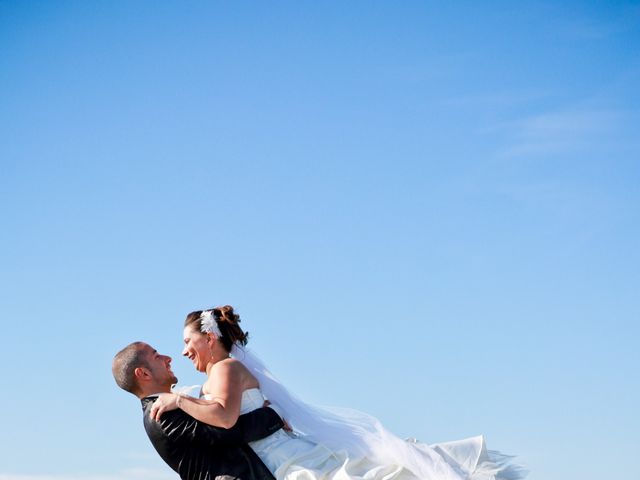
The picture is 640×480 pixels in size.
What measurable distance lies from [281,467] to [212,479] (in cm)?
68

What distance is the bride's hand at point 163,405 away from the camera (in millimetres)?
9992

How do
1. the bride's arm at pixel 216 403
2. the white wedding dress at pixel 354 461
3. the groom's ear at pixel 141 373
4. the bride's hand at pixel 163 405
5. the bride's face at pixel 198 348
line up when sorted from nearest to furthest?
the bride's arm at pixel 216 403
the bride's hand at pixel 163 405
the white wedding dress at pixel 354 461
the groom's ear at pixel 141 373
the bride's face at pixel 198 348

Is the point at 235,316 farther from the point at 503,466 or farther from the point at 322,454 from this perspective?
the point at 503,466

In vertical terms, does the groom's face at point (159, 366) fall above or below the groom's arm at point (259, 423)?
above

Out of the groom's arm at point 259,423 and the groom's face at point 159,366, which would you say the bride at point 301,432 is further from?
the groom's face at point 159,366

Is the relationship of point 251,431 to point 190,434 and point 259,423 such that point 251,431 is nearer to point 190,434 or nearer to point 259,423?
point 259,423

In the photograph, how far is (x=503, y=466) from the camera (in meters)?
10.6

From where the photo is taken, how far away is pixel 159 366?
1048cm

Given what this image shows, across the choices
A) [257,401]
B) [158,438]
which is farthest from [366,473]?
[158,438]

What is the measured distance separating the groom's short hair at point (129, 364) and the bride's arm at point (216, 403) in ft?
1.45

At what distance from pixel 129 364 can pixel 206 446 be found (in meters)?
1.13

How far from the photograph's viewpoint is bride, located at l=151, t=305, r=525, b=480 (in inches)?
395

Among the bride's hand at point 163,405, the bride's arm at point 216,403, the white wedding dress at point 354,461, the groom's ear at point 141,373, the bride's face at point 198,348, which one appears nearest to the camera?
the bride's arm at point 216,403

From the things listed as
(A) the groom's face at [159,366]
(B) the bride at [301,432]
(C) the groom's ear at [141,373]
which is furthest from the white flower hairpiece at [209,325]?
(C) the groom's ear at [141,373]
